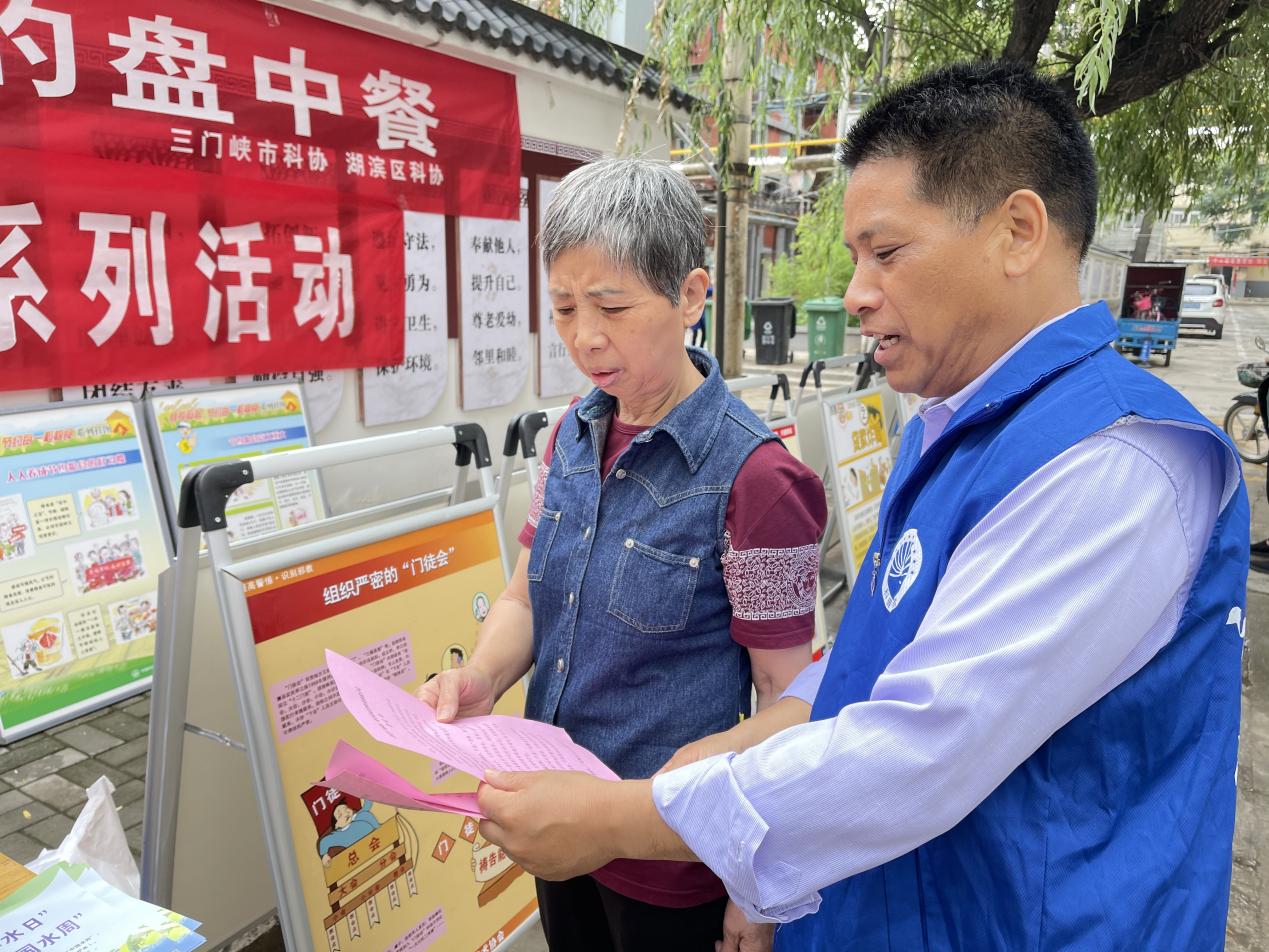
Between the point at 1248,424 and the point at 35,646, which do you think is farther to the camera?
the point at 1248,424

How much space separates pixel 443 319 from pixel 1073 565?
13.8ft

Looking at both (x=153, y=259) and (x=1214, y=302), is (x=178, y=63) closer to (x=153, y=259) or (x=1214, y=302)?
(x=153, y=259)

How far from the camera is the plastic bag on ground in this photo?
51.4 inches

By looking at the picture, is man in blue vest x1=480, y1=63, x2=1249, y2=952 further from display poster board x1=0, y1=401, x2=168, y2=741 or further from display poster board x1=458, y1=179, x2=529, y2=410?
display poster board x1=458, y1=179, x2=529, y2=410

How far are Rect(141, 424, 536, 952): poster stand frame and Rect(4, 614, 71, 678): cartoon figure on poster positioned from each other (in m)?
1.97

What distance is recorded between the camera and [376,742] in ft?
5.38

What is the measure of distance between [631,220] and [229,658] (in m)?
1.05

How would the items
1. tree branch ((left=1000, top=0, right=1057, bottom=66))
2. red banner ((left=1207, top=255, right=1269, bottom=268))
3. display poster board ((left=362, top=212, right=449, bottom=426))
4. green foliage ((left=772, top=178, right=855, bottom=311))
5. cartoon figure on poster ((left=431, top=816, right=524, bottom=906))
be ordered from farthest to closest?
red banner ((left=1207, top=255, right=1269, bottom=268))
green foliage ((left=772, top=178, right=855, bottom=311))
display poster board ((left=362, top=212, right=449, bottom=426))
tree branch ((left=1000, top=0, right=1057, bottom=66))
cartoon figure on poster ((left=431, top=816, right=524, bottom=906))

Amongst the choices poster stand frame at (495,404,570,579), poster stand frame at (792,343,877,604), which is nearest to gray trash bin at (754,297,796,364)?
poster stand frame at (792,343,877,604)

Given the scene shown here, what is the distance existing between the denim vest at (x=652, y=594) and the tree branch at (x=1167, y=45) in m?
3.28

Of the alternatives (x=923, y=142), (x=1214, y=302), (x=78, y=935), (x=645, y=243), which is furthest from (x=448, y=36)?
(x=1214, y=302)

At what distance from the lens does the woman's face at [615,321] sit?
3.73 feet

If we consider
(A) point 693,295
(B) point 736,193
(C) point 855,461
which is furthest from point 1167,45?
(A) point 693,295

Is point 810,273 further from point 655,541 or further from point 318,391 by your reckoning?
point 655,541
